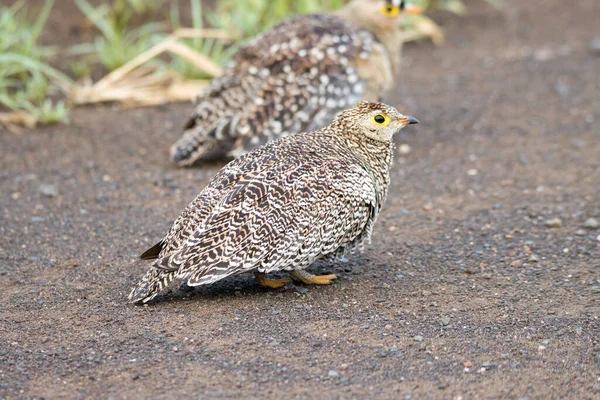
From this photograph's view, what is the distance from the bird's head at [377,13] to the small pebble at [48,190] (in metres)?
3.12

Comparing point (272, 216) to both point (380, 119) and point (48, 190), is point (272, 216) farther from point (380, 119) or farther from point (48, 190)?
point (48, 190)

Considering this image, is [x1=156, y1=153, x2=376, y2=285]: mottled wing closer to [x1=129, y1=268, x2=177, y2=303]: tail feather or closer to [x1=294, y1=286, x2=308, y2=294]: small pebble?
[x1=129, y1=268, x2=177, y2=303]: tail feather

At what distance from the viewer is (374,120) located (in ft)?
17.7

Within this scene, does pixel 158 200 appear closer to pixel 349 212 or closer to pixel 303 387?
pixel 349 212

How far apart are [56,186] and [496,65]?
572 centimetres

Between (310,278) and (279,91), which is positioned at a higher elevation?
(279,91)

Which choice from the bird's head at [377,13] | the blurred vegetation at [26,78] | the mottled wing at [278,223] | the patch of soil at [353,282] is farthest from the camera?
the blurred vegetation at [26,78]

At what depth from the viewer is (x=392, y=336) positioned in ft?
15.1

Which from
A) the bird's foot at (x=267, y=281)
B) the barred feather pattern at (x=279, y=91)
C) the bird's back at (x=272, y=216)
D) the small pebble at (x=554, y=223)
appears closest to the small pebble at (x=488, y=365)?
the bird's back at (x=272, y=216)

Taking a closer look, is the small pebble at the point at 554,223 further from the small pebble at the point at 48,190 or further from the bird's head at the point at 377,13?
the small pebble at the point at 48,190

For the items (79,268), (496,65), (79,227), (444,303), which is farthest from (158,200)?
(496,65)

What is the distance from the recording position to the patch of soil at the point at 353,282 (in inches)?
166

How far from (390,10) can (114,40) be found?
326 cm

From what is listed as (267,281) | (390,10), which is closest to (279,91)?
(390,10)
